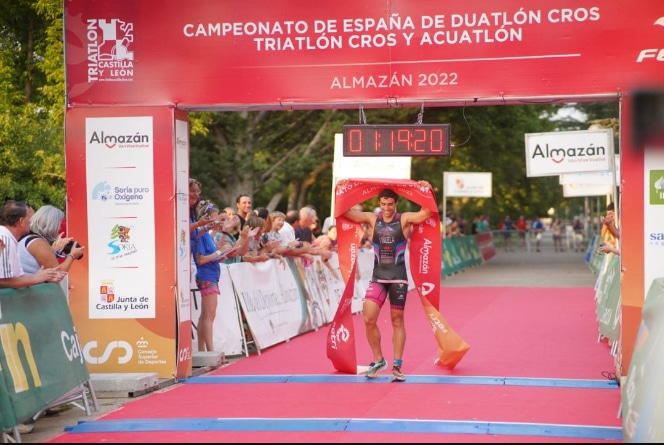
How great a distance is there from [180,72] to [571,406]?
18.6ft

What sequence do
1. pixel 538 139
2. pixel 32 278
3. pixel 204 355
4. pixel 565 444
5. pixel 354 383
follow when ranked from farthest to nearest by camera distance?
pixel 538 139 → pixel 204 355 → pixel 354 383 → pixel 32 278 → pixel 565 444

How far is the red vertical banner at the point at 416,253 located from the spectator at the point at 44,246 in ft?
10.8

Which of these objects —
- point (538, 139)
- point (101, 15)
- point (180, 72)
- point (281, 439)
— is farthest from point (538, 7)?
point (538, 139)

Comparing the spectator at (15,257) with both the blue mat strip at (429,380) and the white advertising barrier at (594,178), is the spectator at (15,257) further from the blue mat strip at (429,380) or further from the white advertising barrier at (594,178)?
the white advertising barrier at (594,178)

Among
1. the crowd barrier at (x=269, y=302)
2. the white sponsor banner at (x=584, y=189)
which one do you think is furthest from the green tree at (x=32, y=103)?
the white sponsor banner at (x=584, y=189)

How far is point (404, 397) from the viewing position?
10172 millimetres

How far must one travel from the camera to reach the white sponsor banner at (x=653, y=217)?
11.0m

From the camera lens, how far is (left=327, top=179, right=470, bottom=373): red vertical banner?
1205 cm

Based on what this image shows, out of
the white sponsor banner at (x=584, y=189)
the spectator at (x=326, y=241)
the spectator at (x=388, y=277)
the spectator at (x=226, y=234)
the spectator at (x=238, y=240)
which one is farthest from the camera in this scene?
the white sponsor banner at (x=584, y=189)

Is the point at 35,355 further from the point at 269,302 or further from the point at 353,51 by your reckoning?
the point at 269,302

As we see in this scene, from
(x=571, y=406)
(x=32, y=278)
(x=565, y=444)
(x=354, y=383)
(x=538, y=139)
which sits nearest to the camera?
(x=565, y=444)

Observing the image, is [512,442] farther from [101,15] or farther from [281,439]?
[101,15]

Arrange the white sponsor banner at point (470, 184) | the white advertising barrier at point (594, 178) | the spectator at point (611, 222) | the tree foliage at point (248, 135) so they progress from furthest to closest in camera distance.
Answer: the white sponsor banner at point (470, 184), the white advertising barrier at point (594, 178), the tree foliage at point (248, 135), the spectator at point (611, 222)

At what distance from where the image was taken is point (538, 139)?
20.8 meters
